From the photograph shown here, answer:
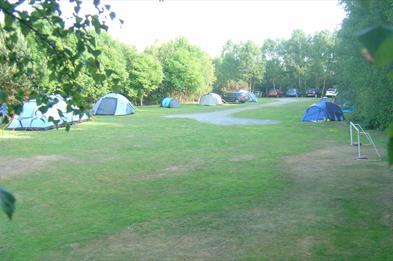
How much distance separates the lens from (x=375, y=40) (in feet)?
1.69

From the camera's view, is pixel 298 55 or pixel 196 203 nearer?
pixel 196 203

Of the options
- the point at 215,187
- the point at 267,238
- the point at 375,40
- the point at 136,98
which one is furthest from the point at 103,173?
the point at 136,98

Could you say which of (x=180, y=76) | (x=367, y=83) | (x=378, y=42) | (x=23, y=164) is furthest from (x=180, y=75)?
(x=378, y=42)

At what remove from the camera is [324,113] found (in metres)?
22.6

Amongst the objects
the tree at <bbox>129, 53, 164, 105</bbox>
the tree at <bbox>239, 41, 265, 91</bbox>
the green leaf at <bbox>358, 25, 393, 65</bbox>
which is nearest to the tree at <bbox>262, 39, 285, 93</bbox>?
the tree at <bbox>239, 41, 265, 91</bbox>

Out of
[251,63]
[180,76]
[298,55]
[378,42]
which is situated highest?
[298,55]

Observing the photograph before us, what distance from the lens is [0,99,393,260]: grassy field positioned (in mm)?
5129

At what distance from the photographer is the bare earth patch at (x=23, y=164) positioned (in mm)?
9758

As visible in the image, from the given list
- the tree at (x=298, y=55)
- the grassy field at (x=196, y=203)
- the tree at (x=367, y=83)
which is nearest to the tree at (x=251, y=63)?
the tree at (x=298, y=55)

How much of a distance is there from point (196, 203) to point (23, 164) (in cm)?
574

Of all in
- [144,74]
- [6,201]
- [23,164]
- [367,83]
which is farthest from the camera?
[144,74]

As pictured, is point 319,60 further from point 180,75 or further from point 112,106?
point 112,106

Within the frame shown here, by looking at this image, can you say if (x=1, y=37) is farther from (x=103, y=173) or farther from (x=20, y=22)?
(x=103, y=173)

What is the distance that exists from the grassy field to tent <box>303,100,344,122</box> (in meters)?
9.09
